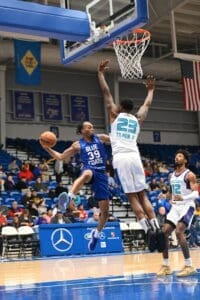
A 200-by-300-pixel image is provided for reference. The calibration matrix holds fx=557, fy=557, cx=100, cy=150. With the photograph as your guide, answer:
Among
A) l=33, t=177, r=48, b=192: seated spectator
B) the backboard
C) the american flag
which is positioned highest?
the american flag

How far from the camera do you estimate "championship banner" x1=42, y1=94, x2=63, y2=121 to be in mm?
24766

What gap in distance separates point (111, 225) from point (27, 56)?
20.3ft

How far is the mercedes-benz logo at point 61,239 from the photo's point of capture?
13.6m

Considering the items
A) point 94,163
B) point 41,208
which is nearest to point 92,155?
point 94,163

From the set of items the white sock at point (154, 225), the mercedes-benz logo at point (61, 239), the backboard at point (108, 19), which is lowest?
the mercedes-benz logo at point (61, 239)

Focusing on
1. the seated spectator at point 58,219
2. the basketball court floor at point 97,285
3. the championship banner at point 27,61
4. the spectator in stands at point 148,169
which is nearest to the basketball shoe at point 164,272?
the basketball court floor at point 97,285

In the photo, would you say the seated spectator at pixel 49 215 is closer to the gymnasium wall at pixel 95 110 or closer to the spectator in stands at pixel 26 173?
the spectator in stands at pixel 26 173

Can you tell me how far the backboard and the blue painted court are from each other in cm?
334

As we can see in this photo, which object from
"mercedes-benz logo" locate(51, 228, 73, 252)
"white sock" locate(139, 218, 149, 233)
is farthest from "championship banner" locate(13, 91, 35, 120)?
"white sock" locate(139, 218, 149, 233)

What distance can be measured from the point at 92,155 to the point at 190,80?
13.5m

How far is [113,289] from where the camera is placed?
6.09m

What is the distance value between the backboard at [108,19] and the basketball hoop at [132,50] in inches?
90.2

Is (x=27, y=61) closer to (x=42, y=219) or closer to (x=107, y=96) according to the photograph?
(x=42, y=219)

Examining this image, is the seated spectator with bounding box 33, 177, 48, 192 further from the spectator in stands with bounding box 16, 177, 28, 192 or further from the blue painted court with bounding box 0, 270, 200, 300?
the blue painted court with bounding box 0, 270, 200, 300
